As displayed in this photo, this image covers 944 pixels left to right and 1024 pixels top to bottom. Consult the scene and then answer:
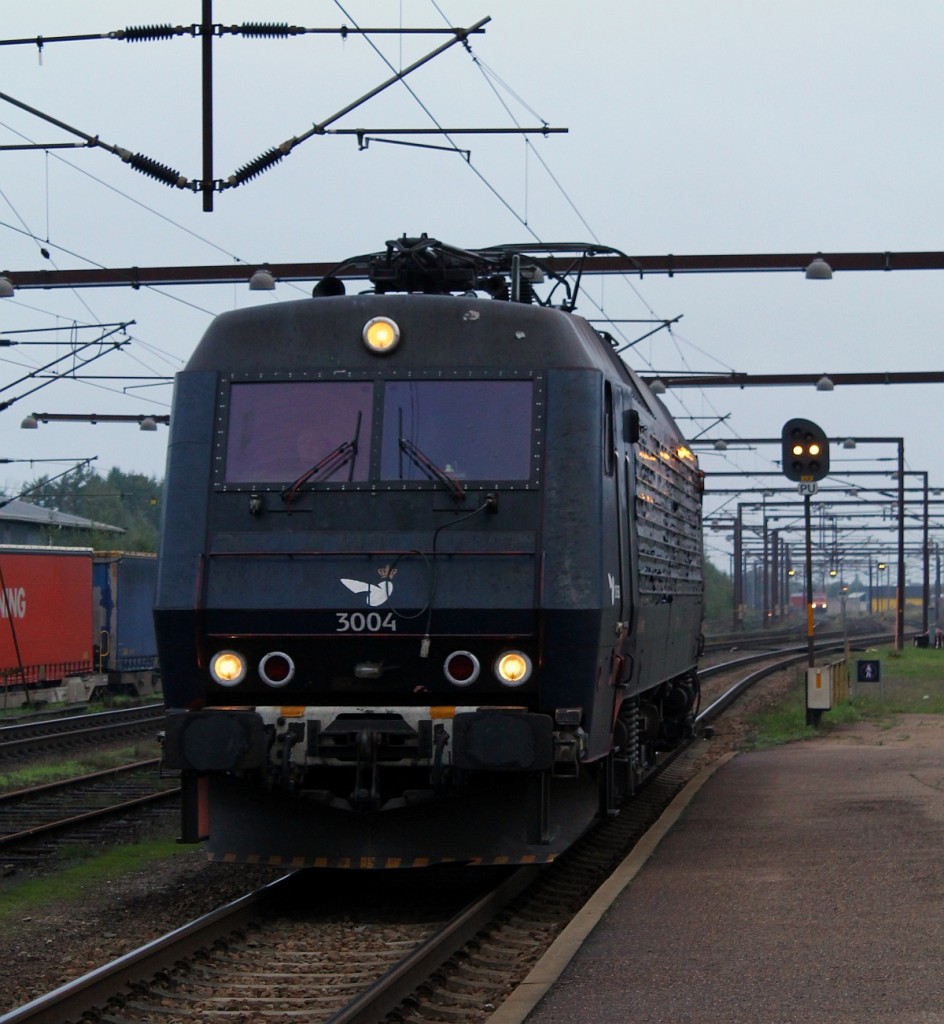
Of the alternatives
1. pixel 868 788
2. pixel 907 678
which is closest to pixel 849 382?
pixel 907 678

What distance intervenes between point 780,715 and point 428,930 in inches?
599

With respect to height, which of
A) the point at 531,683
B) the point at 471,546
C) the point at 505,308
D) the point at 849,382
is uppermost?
the point at 849,382

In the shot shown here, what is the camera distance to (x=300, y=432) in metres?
9.16

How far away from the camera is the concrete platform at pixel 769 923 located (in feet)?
20.7

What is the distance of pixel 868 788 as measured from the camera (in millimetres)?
13188

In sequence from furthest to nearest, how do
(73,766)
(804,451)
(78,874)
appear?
1. (804,451)
2. (73,766)
3. (78,874)

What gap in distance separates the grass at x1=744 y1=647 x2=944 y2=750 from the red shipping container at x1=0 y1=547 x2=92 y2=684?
1348 centimetres

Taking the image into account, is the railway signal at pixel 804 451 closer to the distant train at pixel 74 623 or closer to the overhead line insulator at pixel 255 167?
the overhead line insulator at pixel 255 167

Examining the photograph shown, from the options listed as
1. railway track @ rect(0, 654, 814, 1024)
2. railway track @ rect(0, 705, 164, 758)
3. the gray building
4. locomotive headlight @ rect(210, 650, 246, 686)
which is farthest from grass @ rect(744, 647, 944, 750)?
the gray building

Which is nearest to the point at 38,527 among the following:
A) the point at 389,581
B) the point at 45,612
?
the point at 45,612

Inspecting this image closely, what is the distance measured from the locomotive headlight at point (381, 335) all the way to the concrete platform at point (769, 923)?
338 centimetres

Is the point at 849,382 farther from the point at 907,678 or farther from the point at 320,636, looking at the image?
the point at 320,636

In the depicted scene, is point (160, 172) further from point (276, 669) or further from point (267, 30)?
point (276, 669)

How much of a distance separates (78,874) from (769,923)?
5222 mm
